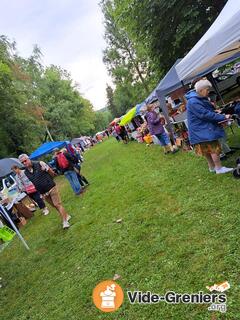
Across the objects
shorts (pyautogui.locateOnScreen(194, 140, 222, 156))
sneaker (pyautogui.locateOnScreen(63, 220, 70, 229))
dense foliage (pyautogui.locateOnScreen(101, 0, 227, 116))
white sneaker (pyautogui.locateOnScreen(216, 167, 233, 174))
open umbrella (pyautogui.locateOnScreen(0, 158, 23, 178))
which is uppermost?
dense foliage (pyautogui.locateOnScreen(101, 0, 227, 116))

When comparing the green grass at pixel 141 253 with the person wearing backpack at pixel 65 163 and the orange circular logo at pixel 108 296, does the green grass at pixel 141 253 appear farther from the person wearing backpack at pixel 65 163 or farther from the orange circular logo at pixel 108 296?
the person wearing backpack at pixel 65 163

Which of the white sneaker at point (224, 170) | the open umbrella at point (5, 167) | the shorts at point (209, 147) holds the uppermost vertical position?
the open umbrella at point (5, 167)

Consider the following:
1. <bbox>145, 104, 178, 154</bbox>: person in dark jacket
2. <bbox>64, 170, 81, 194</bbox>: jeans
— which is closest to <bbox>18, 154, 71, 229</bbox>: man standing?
<bbox>64, 170, 81, 194</bbox>: jeans

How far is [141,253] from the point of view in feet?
15.7

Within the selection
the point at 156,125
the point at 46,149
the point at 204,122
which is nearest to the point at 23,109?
the point at 46,149

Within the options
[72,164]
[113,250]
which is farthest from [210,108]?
Result: [72,164]

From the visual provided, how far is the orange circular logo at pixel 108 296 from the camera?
3.87 metres

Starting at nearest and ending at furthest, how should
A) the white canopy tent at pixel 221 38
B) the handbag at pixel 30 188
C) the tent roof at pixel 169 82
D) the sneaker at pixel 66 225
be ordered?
the white canopy tent at pixel 221 38 < the sneaker at pixel 66 225 < the tent roof at pixel 169 82 < the handbag at pixel 30 188

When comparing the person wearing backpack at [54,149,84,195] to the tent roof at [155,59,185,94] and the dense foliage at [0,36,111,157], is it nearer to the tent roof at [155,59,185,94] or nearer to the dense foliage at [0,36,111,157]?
the tent roof at [155,59,185,94]

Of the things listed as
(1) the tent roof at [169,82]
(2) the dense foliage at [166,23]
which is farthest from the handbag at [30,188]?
(2) the dense foliage at [166,23]

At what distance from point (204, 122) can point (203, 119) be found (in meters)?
0.13

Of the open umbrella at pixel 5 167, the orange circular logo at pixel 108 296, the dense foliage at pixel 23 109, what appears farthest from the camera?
the dense foliage at pixel 23 109

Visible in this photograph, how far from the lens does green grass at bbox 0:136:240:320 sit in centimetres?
369

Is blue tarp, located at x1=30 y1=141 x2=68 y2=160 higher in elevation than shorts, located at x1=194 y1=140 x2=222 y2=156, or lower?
higher
